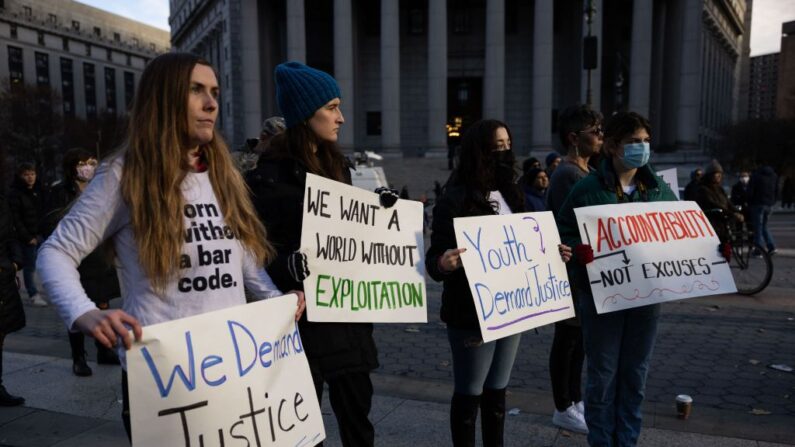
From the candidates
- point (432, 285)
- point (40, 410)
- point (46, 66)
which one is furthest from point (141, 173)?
point (46, 66)

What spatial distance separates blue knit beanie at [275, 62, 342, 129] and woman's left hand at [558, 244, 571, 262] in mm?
1591

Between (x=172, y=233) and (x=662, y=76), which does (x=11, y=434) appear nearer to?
(x=172, y=233)

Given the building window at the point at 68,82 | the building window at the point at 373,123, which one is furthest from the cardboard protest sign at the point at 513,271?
the building window at the point at 68,82

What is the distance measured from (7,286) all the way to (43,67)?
97.6 meters

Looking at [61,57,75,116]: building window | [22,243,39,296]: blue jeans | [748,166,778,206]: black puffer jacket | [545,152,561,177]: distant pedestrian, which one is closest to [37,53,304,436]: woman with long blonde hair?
[545,152,561,177]: distant pedestrian

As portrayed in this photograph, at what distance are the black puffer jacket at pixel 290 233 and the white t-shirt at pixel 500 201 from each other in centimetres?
114

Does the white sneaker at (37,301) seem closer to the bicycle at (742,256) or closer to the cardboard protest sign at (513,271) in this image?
the cardboard protest sign at (513,271)

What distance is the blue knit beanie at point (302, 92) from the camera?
2783 mm

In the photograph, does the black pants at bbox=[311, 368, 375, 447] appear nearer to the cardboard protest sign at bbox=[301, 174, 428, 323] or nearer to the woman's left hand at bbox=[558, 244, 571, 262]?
the cardboard protest sign at bbox=[301, 174, 428, 323]

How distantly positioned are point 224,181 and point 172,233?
1.16 ft

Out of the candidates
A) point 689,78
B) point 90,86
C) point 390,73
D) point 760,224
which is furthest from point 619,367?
point 90,86

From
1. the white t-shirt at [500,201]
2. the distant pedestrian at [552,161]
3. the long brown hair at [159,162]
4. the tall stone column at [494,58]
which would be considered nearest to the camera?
the long brown hair at [159,162]

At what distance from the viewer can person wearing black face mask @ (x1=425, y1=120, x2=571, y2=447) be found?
125 inches

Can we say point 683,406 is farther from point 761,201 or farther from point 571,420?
point 761,201
